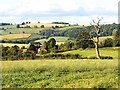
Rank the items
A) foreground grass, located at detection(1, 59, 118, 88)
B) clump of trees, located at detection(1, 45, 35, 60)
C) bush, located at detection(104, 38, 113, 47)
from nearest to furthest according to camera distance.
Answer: foreground grass, located at detection(1, 59, 118, 88), clump of trees, located at detection(1, 45, 35, 60), bush, located at detection(104, 38, 113, 47)

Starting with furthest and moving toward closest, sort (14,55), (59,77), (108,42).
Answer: (108,42), (14,55), (59,77)

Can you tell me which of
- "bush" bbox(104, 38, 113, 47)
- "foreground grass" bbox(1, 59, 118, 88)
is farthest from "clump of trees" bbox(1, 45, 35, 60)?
"bush" bbox(104, 38, 113, 47)

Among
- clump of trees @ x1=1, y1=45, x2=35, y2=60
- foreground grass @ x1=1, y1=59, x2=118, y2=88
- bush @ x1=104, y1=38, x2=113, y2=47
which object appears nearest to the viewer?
foreground grass @ x1=1, y1=59, x2=118, y2=88

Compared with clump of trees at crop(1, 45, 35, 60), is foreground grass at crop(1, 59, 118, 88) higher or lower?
higher

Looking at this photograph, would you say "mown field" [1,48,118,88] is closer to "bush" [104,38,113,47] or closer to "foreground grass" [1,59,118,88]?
"foreground grass" [1,59,118,88]

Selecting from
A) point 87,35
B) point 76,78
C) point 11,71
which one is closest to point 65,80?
point 76,78

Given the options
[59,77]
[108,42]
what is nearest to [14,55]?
[108,42]

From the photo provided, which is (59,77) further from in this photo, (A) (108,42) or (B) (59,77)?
(A) (108,42)

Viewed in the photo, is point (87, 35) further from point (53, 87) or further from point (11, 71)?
point (53, 87)

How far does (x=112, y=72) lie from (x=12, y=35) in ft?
272

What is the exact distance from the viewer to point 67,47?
7062 cm

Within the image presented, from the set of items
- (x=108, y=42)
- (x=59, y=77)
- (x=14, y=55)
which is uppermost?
(x=59, y=77)

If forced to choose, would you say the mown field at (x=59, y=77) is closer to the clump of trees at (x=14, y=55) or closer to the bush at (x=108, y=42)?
the clump of trees at (x=14, y=55)

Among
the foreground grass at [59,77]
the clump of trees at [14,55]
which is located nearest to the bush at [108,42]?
the clump of trees at [14,55]
